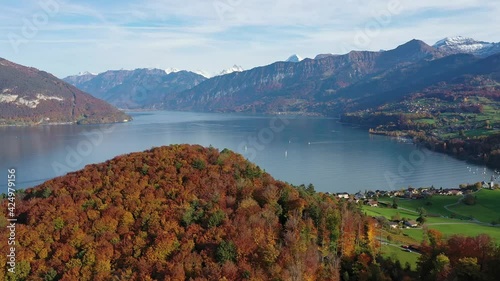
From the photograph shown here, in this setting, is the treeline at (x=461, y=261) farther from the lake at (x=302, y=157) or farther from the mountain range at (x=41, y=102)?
the mountain range at (x=41, y=102)

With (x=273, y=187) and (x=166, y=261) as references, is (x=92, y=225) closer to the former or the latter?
(x=166, y=261)

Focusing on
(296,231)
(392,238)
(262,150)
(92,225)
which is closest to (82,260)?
(92,225)

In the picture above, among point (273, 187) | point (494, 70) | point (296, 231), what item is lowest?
point (296, 231)

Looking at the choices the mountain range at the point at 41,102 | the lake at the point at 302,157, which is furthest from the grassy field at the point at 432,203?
the mountain range at the point at 41,102

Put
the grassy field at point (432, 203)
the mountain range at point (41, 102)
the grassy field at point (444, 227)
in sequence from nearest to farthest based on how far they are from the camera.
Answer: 1. the grassy field at point (444, 227)
2. the grassy field at point (432, 203)
3. the mountain range at point (41, 102)

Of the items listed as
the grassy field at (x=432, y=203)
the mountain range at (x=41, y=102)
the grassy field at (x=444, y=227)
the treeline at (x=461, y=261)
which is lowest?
the grassy field at (x=432, y=203)

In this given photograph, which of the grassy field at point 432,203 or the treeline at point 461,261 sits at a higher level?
the treeline at point 461,261

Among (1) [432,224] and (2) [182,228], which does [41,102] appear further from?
(2) [182,228]

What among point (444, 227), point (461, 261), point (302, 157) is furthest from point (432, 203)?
point (302, 157)
